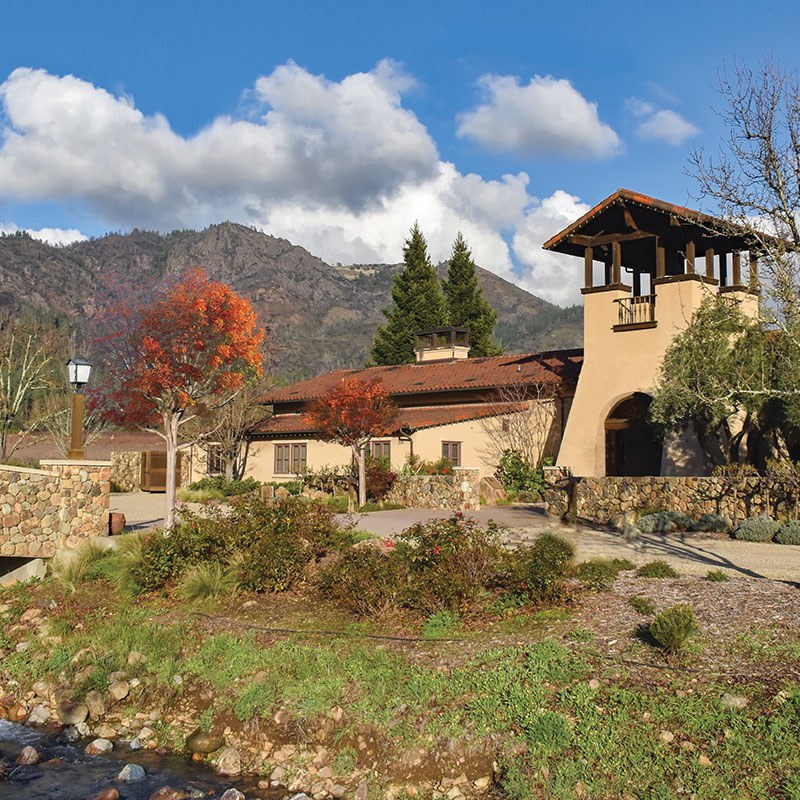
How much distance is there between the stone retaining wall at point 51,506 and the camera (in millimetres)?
13938

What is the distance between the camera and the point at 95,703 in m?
9.80

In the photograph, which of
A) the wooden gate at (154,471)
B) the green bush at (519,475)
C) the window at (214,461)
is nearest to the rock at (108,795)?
the green bush at (519,475)

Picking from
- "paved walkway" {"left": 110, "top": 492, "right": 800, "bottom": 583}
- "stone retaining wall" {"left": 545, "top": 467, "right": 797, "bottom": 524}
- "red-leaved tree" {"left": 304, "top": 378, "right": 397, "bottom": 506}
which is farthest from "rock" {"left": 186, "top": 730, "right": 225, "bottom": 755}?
"red-leaved tree" {"left": 304, "top": 378, "right": 397, "bottom": 506}

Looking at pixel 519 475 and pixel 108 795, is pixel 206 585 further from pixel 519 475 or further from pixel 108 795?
pixel 519 475

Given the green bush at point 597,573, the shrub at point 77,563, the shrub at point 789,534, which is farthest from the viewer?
the shrub at point 789,534

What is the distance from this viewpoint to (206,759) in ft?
28.2

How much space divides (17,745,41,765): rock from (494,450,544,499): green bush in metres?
20.2

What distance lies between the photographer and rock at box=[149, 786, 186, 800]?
7744 millimetres

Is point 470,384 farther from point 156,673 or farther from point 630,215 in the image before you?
point 156,673

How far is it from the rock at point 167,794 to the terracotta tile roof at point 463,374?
75.7 feet

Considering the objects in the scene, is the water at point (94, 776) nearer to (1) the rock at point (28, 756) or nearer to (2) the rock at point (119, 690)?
(1) the rock at point (28, 756)

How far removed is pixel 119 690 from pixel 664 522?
12.9 m

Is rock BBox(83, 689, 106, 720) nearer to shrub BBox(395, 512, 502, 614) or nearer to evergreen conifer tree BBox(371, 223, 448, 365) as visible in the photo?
shrub BBox(395, 512, 502, 614)

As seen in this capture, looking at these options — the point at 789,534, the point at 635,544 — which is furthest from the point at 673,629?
the point at 789,534
